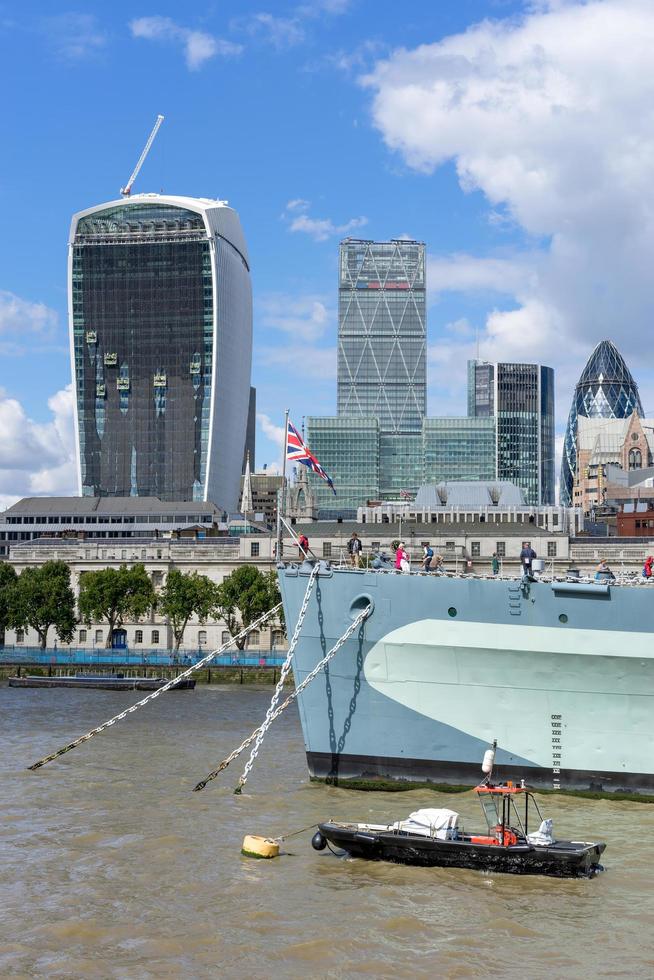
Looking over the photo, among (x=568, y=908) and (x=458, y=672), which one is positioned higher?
(x=458, y=672)

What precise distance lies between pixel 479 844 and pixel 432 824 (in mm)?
1213

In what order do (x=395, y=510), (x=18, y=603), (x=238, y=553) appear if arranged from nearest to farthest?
1. (x=18, y=603)
2. (x=238, y=553)
3. (x=395, y=510)

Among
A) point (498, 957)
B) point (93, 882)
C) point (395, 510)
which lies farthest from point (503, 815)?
point (395, 510)

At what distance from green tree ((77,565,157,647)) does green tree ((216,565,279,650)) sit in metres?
7.09

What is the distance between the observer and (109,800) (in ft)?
122

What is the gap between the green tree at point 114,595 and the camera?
111062 mm

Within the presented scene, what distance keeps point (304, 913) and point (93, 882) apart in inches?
221

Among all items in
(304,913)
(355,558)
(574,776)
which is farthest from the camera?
(355,558)

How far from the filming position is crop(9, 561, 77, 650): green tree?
364ft

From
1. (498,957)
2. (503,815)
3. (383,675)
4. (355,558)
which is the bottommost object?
(498,957)

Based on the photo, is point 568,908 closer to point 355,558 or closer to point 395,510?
point 355,558

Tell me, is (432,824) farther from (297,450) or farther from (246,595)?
(246,595)

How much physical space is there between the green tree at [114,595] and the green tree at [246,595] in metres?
7.09

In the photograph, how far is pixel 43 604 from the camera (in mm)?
112125
